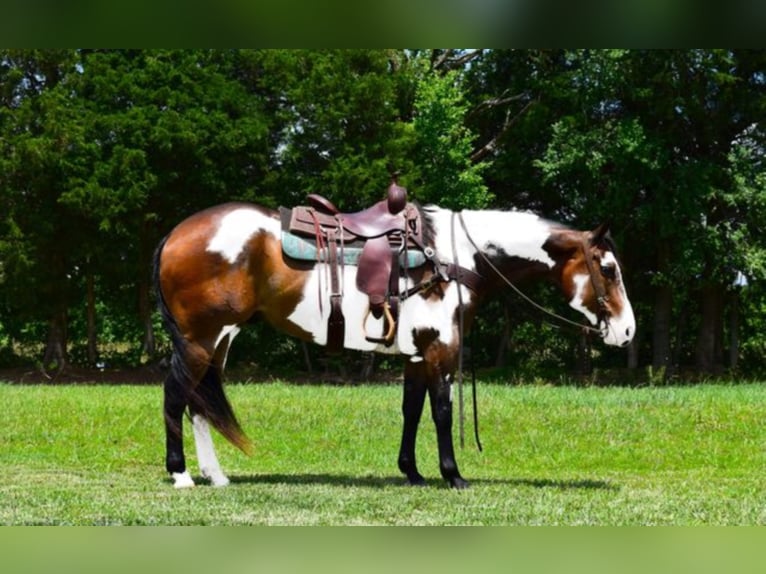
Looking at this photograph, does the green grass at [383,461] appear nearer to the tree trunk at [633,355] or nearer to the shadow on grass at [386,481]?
the shadow on grass at [386,481]

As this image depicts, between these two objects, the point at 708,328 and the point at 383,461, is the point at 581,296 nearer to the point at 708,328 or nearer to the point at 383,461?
the point at 383,461

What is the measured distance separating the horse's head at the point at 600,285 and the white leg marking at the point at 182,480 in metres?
3.58

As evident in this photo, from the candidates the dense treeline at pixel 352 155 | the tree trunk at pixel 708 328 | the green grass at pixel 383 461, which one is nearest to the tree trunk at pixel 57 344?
the dense treeline at pixel 352 155

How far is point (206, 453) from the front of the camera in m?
8.53

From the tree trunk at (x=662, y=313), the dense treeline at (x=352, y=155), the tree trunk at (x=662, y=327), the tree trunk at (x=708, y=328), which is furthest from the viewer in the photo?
the tree trunk at (x=708, y=328)

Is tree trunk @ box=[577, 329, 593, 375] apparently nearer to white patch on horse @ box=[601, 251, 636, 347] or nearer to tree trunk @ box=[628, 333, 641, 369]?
tree trunk @ box=[628, 333, 641, 369]

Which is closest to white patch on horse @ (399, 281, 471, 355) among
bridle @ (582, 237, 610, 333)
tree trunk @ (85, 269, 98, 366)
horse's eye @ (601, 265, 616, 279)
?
bridle @ (582, 237, 610, 333)

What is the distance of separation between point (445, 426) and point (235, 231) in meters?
2.42

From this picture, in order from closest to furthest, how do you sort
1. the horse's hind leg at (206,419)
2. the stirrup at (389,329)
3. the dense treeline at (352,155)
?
the stirrup at (389,329) → the horse's hind leg at (206,419) → the dense treeline at (352,155)

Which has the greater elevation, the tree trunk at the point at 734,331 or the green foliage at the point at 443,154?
the green foliage at the point at 443,154

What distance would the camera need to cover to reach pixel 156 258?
28.3 ft

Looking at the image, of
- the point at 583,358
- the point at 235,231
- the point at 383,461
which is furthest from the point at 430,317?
the point at 583,358

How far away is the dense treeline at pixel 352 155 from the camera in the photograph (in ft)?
84.6
